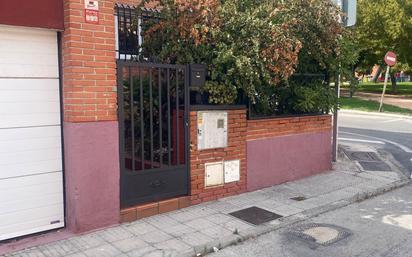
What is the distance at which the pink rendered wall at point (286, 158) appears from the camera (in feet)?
22.6

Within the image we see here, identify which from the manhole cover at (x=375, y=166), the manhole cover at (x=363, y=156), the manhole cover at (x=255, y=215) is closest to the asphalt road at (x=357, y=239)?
the manhole cover at (x=255, y=215)

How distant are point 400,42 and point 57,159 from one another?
26931 millimetres

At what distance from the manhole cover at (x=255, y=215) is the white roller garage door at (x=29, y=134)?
91.9 inches

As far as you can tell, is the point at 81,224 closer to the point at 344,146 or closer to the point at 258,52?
the point at 258,52

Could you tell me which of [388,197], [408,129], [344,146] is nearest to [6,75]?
[388,197]

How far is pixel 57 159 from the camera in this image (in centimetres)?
492

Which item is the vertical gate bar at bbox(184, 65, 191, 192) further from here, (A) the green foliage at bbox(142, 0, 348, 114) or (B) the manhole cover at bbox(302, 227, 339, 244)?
(B) the manhole cover at bbox(302, 227, 339, 244)

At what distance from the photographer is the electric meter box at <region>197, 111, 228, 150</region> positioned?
604cm

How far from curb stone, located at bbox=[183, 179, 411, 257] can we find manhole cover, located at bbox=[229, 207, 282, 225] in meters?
0.14

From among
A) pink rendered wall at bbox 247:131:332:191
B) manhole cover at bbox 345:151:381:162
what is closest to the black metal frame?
pink rendered wall at bbox 247:131:332:191

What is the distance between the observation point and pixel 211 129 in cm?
616

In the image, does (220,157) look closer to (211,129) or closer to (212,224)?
(211,129)

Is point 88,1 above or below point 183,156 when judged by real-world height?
above

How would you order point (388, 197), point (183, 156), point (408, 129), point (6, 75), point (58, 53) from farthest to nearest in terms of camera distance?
point (408, 129) < point (388, 197) < point (183, 156) < point (58, 53) < point (6, 75)
